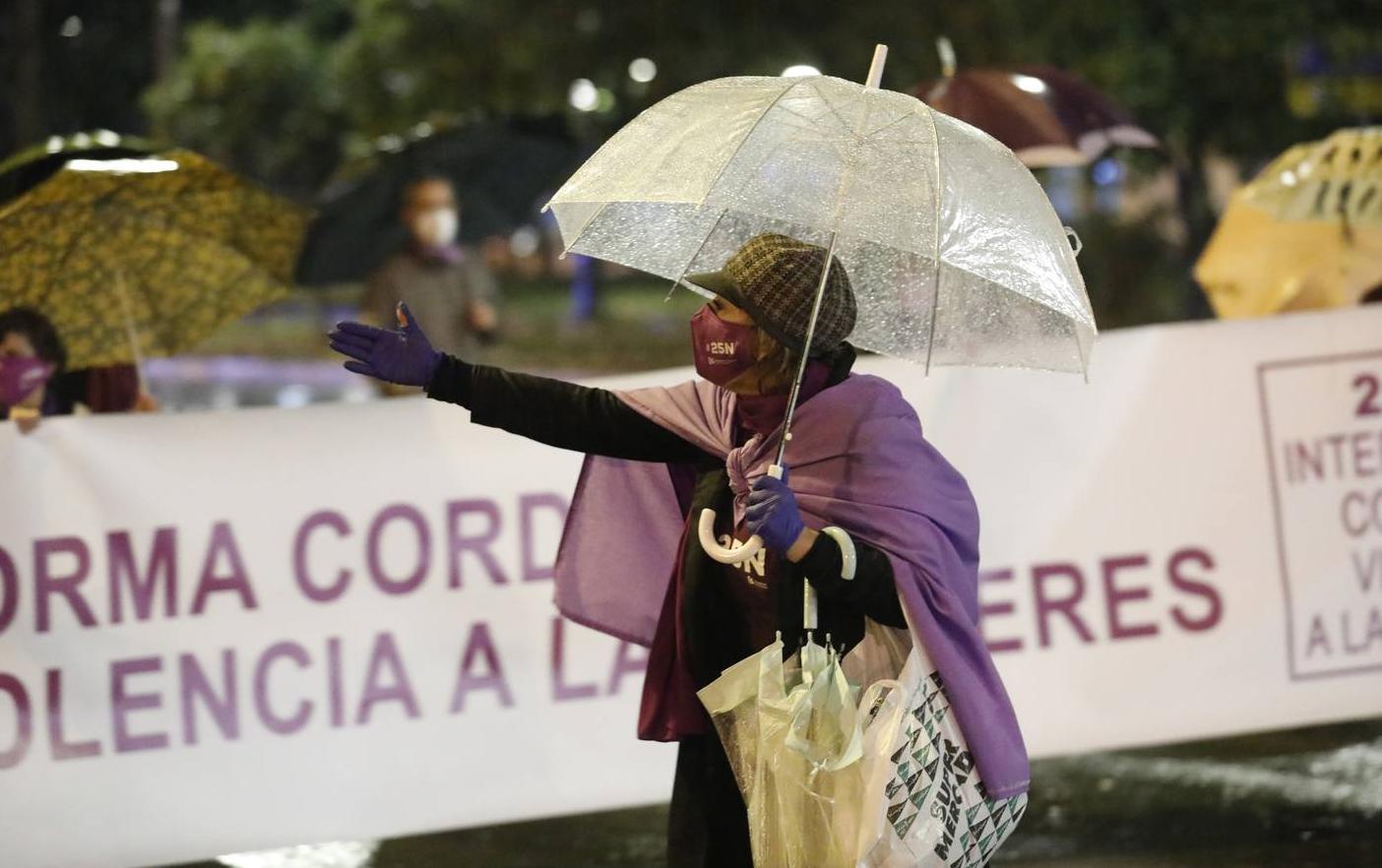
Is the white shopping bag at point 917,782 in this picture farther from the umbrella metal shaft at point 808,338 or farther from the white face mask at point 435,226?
the white face mask at point 435,226

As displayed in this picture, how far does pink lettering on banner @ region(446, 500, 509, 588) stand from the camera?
19.9 ft

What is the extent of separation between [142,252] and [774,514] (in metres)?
4.16

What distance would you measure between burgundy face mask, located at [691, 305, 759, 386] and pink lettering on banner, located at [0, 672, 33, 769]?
2.54 m

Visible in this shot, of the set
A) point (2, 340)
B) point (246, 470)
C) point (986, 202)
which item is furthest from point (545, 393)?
point (2, 340)

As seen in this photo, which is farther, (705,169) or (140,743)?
(140,743)

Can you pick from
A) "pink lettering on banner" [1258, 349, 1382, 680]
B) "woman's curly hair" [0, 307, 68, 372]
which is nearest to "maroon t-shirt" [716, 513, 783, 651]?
"pink lettering on banner" [1258, 349, 1382, 680]

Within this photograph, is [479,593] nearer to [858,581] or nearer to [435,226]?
[858,581]

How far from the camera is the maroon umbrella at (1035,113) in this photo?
7.93 metres

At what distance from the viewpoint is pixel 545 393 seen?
435 centimetres

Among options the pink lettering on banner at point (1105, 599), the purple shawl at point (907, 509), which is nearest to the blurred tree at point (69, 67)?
the pink lettering on banner at point (1105, 599)

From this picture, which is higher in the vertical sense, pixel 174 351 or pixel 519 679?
pixel 174 351

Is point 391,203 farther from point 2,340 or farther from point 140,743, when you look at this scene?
point 140,743

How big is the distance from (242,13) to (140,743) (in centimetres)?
3274

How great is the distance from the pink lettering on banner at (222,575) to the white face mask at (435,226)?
509 cm
